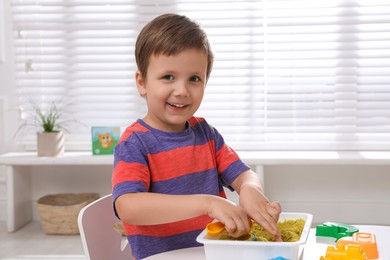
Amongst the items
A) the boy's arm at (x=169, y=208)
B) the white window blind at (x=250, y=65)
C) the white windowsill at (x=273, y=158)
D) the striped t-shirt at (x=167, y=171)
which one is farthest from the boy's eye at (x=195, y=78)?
the white window blind at (x=250, y=65)

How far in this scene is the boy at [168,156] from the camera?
111 cm

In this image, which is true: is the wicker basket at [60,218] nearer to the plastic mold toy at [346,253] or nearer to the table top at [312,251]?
the table top at [312,251]

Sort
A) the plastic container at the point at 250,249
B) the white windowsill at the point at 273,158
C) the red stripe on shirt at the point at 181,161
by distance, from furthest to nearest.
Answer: the white windowsill at the point at 273,158
the red stripe on shirt at the point at 181,161
the plastic container at the point at 250,249

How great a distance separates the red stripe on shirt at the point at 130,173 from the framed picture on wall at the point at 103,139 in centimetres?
196

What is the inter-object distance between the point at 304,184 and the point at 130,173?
2276 millimetres

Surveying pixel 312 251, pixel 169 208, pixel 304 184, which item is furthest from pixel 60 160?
pixel 312 251

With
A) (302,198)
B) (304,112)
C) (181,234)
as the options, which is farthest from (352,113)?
(181,234)

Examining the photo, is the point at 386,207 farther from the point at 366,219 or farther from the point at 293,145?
the point at 293,145

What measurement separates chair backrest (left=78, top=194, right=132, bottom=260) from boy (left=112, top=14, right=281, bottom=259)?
6 centimetres

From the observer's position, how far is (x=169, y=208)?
3.57 feet

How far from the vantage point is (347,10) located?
3.20m

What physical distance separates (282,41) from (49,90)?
4.30ft

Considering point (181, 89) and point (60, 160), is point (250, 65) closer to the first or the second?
point (60, 160)

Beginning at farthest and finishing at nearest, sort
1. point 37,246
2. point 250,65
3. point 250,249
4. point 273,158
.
→ point 250,65, point 273,158, point 37,246, point 250,249
